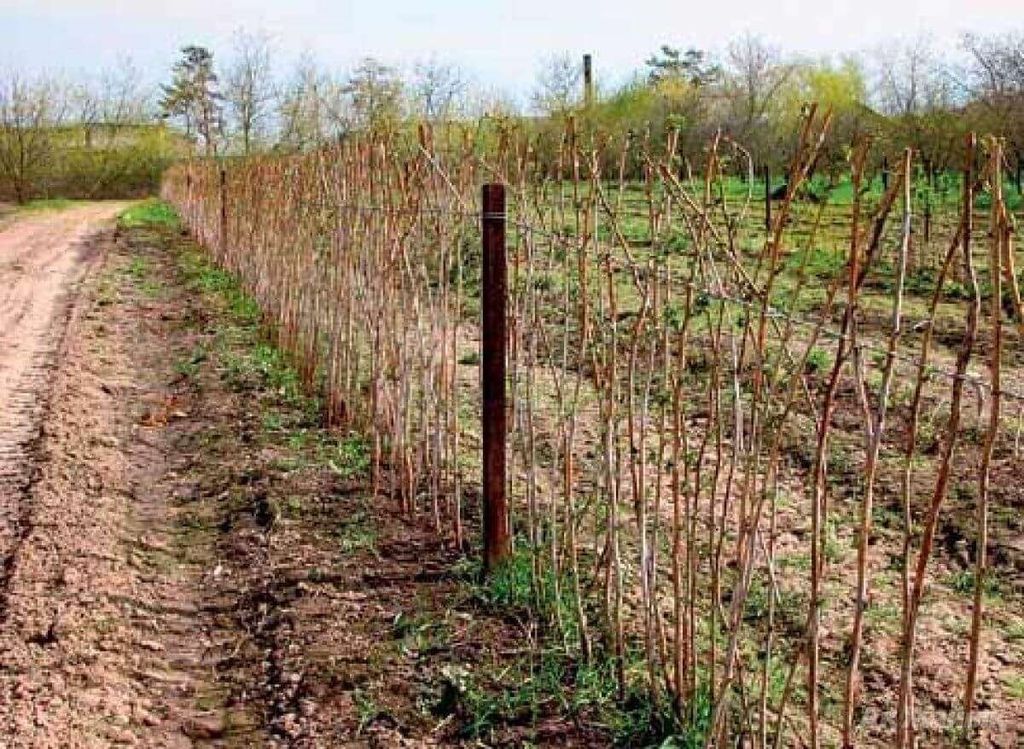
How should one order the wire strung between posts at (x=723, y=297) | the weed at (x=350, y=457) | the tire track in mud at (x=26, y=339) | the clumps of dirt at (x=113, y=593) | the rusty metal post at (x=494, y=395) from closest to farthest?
the wire strung between posts at (x=723, y=297) → the clumps of dirt at (x=113, y=593) → the rusty metal post at (x=494, y=395) → the tire track in mud at (x=26, y=339) → the weed at (x=350, y=457)

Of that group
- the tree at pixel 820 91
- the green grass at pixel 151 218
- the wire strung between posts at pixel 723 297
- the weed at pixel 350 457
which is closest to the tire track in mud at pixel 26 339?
the green grass at pixel 151 218

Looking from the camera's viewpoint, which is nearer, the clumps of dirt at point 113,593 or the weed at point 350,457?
the clumps of dirt at point 113,593

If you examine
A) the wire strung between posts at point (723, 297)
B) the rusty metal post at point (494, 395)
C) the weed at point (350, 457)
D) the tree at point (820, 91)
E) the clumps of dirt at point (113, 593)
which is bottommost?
the clumps of dirt at point (113, 593)

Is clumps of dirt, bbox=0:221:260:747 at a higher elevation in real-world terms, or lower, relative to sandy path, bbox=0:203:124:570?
lower

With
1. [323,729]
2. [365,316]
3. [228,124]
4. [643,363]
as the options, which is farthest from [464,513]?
[228,124]

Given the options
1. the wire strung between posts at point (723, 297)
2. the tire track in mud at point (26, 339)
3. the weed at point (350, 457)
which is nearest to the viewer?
the wire strung between posts at point (723, 297)

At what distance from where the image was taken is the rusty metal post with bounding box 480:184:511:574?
4121 mm

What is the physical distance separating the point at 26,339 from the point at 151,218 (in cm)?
1766

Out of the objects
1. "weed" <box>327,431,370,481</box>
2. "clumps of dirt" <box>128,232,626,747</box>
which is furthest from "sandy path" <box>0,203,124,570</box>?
"weed" <box>327,431,370,481</box>

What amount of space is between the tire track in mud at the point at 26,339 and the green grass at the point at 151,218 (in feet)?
3.96

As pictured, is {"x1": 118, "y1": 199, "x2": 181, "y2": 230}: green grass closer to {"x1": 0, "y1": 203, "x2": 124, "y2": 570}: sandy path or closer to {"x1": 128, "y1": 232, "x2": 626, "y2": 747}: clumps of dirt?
{"x1": 0, "y1": 203, "x2": 124, "y2": 570}: sandy path

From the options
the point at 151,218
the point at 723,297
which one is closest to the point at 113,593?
the point at 723,297

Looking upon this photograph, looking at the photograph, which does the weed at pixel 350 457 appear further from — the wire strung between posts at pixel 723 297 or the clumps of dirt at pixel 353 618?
the wire strung between posts at pixel 723 297

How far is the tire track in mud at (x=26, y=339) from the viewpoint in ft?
17.7
